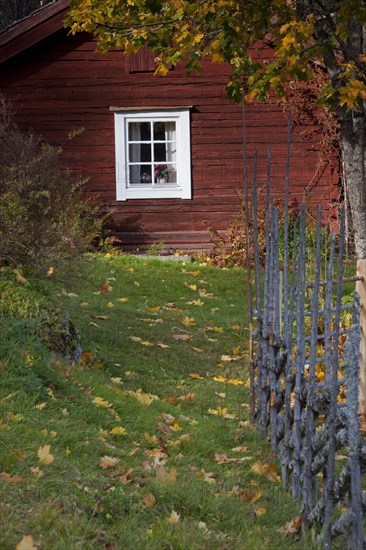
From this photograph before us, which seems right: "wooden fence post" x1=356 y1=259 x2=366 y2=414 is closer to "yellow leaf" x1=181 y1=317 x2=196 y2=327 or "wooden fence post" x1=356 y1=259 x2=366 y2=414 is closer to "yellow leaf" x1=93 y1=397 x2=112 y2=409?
"yellow leaf" x1=93 y1=397 x2=112 y2=409

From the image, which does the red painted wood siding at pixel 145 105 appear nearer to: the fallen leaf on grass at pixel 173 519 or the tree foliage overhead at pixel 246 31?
the tree foliage overhead at pixel 246 31

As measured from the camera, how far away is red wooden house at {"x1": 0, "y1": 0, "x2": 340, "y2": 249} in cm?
1770

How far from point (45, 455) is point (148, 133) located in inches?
531

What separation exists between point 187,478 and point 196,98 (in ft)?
43.0

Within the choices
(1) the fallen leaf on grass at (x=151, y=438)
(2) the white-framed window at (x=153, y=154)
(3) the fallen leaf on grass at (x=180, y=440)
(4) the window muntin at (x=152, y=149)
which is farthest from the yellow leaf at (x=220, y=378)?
(4) the window muntin at (x=152, y=149)

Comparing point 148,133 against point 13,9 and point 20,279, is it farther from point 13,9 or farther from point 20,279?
point 13,9

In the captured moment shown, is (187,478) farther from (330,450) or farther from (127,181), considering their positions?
(127,181)

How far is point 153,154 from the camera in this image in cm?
1800

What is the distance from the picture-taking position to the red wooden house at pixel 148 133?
17703 millimetres

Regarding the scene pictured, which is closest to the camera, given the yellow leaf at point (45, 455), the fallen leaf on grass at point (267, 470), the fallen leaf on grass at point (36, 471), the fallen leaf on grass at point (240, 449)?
the fallen leaf on grass at point (36, 471)

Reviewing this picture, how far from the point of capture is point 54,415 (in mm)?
5973

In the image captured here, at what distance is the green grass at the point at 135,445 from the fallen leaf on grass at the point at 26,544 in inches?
2.3

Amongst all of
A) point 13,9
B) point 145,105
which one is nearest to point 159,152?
point 145,105

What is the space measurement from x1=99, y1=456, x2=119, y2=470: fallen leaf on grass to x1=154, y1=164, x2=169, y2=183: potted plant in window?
1308 cm
